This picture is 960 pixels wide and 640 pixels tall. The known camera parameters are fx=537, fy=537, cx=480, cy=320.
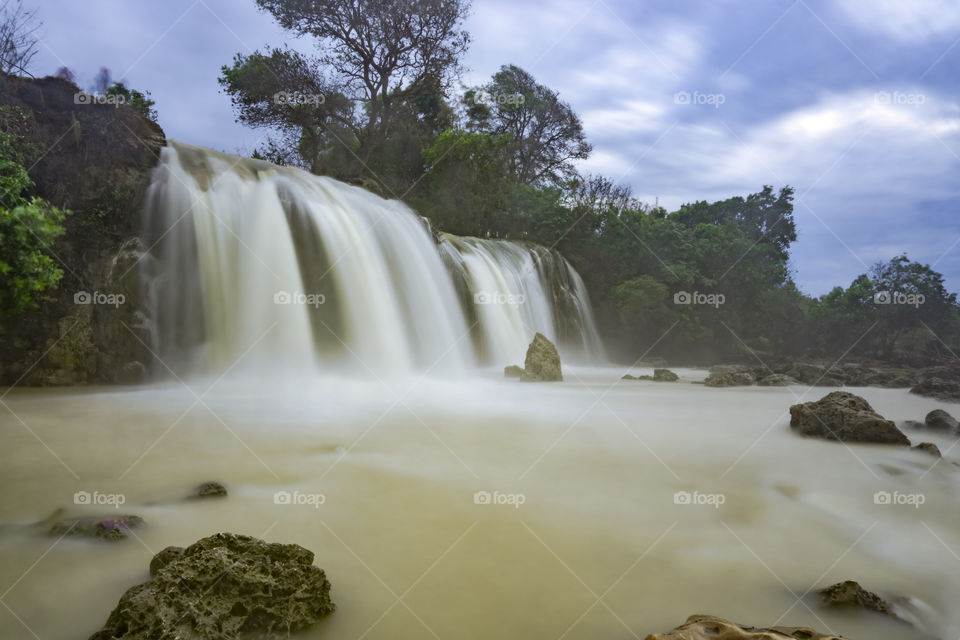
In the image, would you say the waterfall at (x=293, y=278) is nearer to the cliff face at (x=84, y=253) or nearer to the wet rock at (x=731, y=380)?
the cliff face at (x=84, y=253)

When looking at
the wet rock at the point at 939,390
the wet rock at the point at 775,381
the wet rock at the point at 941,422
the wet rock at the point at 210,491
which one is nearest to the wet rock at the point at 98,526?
the wet rock at the point at 210,491

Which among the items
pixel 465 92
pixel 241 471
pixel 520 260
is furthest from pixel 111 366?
pixel 465 92

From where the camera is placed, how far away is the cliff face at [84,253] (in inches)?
299

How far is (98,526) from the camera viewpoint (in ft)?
8.95

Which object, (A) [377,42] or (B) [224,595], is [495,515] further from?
(A) [377,42]

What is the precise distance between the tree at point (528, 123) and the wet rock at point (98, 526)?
24865mm

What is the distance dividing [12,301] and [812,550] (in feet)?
24.6

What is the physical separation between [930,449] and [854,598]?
12.1 ft

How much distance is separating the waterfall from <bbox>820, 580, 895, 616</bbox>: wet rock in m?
7.92

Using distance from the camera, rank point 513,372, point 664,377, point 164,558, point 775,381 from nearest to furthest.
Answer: point 164,558 → point 513,372 → point 775,381 → point 664,377

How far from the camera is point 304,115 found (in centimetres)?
1911

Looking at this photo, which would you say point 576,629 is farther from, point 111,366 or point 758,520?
point 111,366

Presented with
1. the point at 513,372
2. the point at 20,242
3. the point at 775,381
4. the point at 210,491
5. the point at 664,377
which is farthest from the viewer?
the point at 664,377

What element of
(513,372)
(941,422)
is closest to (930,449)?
(941,422)
